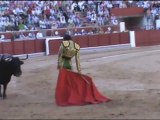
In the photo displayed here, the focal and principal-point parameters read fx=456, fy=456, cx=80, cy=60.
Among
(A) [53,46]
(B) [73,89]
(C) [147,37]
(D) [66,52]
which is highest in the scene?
(D) [66,52]

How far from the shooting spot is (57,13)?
Result: 23703mm

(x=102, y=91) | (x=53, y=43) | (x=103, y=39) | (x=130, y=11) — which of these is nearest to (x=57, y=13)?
(x=103, y=39)

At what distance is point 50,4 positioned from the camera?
24.6 metres

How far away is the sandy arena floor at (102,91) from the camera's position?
715cm

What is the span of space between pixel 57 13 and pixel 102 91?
567 inches

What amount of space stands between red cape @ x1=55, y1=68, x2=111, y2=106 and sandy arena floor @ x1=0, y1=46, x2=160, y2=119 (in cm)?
21

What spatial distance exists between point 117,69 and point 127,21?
15931 millimetres

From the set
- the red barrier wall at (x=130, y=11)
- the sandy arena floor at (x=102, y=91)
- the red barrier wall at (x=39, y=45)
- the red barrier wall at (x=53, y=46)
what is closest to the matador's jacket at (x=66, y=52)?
the sandy arena floor at (x=102, y=91)

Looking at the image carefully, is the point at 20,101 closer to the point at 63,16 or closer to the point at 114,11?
the point at 63,16

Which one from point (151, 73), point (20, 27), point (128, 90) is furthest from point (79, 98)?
point (20, 27)

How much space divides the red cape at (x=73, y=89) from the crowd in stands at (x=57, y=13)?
43.8ft

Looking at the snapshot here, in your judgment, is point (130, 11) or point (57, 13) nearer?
point (57, 13)

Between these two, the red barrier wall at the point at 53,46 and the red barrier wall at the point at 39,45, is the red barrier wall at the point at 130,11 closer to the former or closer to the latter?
the red barrier wall at the point at 53,46

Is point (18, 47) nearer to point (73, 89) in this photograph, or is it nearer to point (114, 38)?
point (114, 38)
